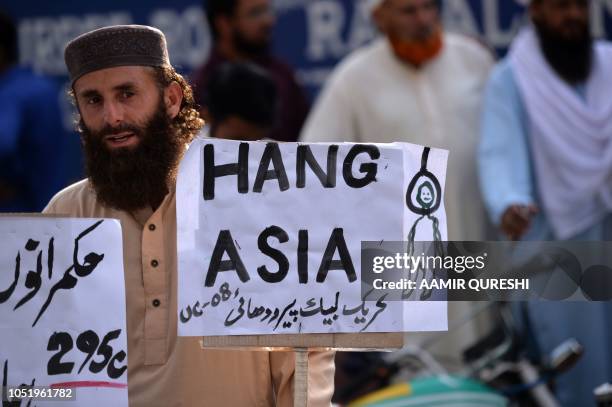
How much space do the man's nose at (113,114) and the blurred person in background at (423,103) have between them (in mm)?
3172

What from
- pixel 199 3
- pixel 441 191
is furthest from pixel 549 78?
pixel 441 191

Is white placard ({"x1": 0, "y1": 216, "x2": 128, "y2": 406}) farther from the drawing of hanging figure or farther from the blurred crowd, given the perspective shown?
the blurred crowd

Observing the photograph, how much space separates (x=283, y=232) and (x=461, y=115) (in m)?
3.61

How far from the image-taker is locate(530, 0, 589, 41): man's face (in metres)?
7.34

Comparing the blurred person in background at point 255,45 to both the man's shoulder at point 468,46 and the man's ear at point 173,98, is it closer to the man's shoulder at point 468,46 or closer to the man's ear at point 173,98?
the man's shoulder at point 468,46

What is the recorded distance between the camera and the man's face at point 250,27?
26.1 feet

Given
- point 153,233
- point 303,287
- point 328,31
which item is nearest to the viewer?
point 303,287

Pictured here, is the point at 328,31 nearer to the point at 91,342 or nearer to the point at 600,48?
the point at 600,48

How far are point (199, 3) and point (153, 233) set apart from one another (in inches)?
185

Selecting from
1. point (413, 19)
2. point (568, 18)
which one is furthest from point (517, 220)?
point (413, 19)

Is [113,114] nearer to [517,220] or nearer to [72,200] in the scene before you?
[72,200]

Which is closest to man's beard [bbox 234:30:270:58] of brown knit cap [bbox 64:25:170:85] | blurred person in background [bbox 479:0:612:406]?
blurred person in background [bbox 479:0:612:406]

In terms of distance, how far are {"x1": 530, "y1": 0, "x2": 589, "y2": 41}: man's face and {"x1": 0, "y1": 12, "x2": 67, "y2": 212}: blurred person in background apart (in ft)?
9.44

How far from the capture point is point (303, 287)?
13.3ft
